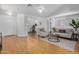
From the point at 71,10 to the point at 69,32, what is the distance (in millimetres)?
606

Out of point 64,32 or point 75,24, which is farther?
point 64,32

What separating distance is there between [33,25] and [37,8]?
1.82 ft

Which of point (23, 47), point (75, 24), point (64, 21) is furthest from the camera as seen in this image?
point (23, 47)

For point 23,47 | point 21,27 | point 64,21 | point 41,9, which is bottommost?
point 23,47

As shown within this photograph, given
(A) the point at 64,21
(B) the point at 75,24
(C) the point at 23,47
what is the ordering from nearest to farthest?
1. (B) the point at 75,24
2. (A) the point at 64,21
3. (C) the point at 23,47

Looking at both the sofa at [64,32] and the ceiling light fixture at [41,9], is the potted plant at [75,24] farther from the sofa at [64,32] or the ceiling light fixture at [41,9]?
the ceiling light fixture at [41,9]

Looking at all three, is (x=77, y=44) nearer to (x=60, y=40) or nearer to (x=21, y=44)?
(x=60, y=40)

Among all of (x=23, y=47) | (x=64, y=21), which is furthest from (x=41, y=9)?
(x=23, y=47)

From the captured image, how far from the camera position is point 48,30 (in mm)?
2404

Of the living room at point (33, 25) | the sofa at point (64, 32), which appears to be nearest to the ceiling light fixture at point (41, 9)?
the living room at point (33, 25)

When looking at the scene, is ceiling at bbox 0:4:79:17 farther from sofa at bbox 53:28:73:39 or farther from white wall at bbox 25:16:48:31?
sofa at bbox 53:28:73:39

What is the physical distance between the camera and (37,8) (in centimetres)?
218

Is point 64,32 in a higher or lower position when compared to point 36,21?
lower

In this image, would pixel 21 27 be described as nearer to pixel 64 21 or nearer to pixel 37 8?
pixel 37 8
